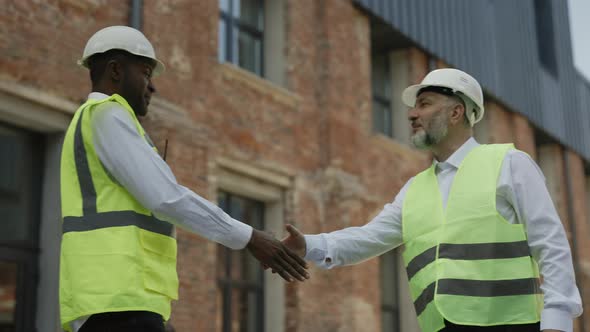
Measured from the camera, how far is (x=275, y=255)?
4141 mm

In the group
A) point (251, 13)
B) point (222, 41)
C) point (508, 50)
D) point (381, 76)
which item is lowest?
point (222, 41)

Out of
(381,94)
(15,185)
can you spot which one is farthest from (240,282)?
(381,94)

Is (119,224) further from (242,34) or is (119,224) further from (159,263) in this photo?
(242,34)

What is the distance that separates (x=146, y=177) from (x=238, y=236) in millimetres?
533

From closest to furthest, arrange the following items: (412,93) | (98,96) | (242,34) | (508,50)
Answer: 1. (98,96)
2. (412,93)
3. (242,34)
4. (508,50)

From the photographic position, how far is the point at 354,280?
1245 centimetres

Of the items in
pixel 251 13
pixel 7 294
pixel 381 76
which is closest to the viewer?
pixel 7 294

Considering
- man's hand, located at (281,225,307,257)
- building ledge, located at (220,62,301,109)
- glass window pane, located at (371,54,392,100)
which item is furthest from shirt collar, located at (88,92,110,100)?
Result: glass window pane, located at (371,54,392,100)

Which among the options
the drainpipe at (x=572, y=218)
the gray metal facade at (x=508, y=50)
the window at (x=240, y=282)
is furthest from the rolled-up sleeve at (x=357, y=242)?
the drainpipe at (x=572, y=218)

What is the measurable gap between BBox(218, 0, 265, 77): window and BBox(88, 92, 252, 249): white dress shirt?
8057mm

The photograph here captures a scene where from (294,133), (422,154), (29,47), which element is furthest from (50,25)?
(422,154)

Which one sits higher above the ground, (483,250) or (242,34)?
(242,34)

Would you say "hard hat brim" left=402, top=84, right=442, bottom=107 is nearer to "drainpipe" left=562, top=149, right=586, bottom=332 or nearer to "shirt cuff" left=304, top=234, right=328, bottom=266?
"shirt cuff" left=304, top=234, right=328, bottom=266

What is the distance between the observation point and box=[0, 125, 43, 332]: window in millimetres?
8570
